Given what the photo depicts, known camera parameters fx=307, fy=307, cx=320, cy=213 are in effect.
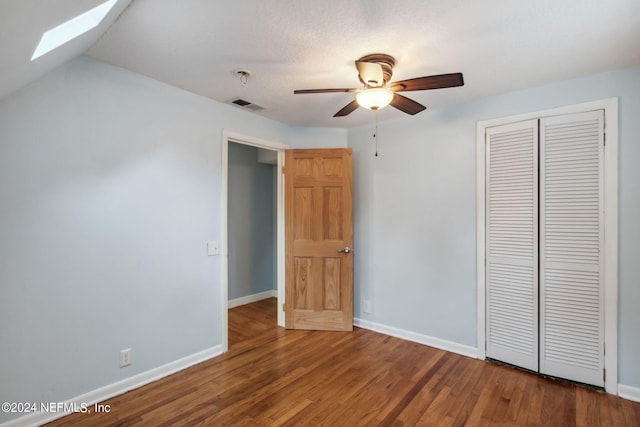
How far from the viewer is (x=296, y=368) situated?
2.72m

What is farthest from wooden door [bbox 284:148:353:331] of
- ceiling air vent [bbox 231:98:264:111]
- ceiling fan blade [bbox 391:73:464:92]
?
ceiling fan blade [bbox 391:73:464:92]

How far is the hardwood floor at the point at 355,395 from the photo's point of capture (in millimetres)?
2047

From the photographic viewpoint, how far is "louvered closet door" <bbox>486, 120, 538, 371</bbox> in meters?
2.64

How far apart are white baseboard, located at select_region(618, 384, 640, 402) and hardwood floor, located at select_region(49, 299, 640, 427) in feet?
0.15

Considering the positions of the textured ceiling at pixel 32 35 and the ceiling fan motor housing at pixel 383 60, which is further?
the ceiling fan motor housing at pixel 383 60

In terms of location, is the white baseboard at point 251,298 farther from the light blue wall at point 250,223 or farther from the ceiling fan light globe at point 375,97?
the ceiling fan light globe at point 375,97

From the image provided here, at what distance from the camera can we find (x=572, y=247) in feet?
8.14

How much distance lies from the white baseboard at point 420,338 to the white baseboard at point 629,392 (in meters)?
0.99

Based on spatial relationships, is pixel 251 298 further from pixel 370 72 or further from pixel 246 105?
pixel 370 72

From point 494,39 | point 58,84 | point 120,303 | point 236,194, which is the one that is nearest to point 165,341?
point 120,303

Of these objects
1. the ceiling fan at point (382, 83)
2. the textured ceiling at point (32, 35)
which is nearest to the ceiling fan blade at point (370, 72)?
the ceiling fan at point (382, 83)

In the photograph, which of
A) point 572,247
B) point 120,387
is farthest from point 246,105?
point 572,247

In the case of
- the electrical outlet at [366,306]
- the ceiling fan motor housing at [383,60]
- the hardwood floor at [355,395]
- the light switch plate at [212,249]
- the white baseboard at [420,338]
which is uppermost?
the ceiling fan motor housing at [383,60]

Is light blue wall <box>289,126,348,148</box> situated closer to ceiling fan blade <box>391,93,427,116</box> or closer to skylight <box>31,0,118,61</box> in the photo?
ceiling fan blade <box>391,93,427,116</box>
